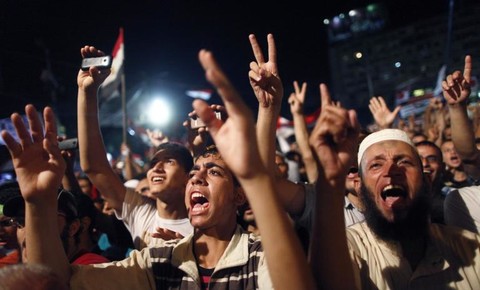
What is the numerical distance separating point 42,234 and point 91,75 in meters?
1.08

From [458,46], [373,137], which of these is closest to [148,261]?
[373,137]

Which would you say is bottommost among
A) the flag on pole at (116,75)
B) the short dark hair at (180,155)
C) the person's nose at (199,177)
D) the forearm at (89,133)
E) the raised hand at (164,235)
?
the raised hand at (164,235)

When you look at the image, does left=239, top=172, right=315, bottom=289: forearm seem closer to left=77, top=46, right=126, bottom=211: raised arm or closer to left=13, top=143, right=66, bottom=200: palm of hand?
left=13, top=143, right=66, bottom=200: palm of hand

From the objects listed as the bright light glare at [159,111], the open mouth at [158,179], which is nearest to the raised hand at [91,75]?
the open mouth at [158,179]

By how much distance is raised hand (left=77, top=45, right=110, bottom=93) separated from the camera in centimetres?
276

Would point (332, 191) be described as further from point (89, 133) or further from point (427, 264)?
point (89, 133)

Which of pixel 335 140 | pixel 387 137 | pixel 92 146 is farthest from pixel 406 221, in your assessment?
pixel 92 146

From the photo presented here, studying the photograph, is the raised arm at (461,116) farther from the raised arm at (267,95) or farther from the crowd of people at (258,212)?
the raised arm at (267,95)

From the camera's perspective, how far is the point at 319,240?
1.70 meters

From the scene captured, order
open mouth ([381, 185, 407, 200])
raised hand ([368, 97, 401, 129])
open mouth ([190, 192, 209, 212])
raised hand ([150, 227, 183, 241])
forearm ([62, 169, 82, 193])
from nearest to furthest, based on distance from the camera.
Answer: open mouth ([381, 185, 407, 200]), open mouth ([190, 192, 209, 212]), raised hand ([150, 227, 183, 241]), forearm ([62, 169, 82, 193]), raised hand ([368, 97, 401, 129])

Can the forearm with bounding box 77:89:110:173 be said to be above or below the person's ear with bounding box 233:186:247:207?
above

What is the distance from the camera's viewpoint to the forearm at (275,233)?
1.61m

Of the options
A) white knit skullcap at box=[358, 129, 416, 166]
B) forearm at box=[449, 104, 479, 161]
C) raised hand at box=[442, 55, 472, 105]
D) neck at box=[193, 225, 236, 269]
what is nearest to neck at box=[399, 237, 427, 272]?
white knit skullcap at box=[358, 129, 416, 166]

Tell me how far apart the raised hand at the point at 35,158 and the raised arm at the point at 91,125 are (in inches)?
25.2
